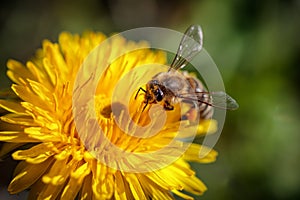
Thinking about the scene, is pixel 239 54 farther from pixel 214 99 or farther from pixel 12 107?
pixel 12 107

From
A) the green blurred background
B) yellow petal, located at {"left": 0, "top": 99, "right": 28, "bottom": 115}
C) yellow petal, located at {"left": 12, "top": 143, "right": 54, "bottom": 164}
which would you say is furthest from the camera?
the green blurred background

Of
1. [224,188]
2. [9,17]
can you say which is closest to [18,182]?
[224,188]

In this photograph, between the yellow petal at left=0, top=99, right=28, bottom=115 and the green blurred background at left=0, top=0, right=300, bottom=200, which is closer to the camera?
the yellow petal at left=0, top=99, right=28, bottom=115

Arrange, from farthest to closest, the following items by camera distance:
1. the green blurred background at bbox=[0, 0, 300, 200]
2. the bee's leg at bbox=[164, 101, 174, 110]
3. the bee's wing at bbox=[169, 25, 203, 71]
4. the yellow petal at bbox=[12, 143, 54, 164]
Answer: the green blurred background at bbox=[0, 0, 300, 200] < the bee's wing at bbox=[169, 25, 203, 71] < the bee's leg at bbox=[164, 101, 174, 110] < the yellow petal at bbox=[12, 143, 54, 164]

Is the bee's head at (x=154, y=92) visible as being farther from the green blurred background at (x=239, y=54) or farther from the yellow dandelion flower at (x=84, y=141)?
the green blurred background at (x=239, y=54)

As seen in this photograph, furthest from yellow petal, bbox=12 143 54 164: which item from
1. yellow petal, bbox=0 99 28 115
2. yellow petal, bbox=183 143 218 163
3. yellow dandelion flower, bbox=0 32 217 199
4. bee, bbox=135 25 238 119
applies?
yellow petal, bbox=183 143 218 163

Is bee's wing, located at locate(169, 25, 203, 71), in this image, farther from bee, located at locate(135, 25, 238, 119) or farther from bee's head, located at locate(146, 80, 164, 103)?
bee's head, located at locate(146, 80, 164, 103)

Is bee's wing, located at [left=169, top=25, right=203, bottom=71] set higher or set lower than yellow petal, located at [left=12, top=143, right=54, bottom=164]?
higher
